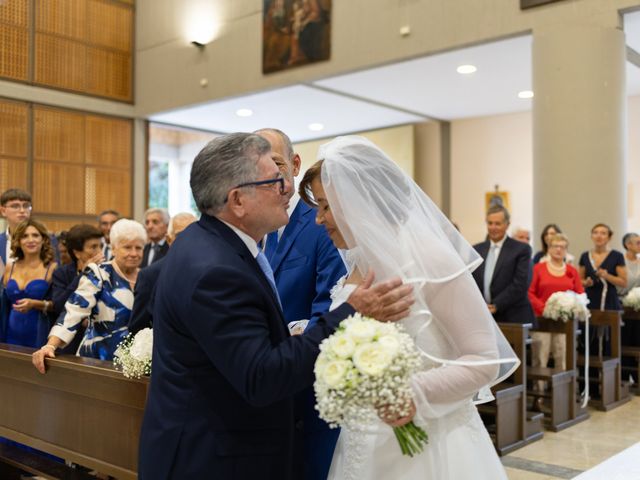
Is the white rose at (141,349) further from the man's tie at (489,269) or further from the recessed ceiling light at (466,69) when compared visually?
the recessed ceiling light at (466,69)

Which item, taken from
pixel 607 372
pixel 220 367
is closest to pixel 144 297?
pixel 220 367

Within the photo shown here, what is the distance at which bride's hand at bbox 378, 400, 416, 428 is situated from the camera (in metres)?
1.88

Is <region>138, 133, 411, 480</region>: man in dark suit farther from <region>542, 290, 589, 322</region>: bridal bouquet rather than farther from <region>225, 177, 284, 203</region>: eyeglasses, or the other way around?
<region>542, 290, 589, 322</region>: bridal bouquet

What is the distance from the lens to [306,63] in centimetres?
1138

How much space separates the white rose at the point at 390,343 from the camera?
1.82 metres

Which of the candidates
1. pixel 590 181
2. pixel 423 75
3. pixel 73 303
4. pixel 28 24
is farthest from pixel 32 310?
pixel 28 24

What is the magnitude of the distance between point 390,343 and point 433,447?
1.75 feet

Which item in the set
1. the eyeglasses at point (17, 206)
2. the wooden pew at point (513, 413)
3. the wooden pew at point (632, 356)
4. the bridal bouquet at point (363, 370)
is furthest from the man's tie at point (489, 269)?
the bridal bouquet at point (363, 370)

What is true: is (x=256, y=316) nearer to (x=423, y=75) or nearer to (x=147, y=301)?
(x=147, y=301)

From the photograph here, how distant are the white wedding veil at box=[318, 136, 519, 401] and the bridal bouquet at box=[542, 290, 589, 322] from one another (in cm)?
479

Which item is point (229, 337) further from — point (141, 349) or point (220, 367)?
point (141, 349)

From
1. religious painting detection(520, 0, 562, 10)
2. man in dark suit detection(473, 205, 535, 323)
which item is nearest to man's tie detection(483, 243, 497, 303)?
man in dark suit detection(473, 205, 535, 323)

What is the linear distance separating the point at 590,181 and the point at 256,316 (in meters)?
7.46

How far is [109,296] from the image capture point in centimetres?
423
